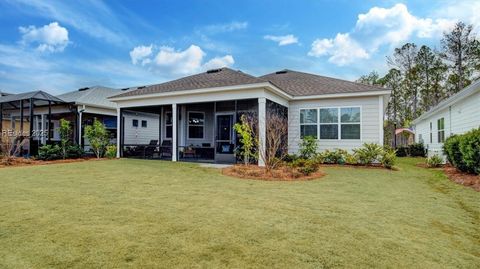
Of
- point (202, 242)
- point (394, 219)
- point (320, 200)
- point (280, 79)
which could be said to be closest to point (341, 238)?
point (394, 219)

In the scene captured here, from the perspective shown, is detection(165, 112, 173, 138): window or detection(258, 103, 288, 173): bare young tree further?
detection(165, 112, 173, 138): window

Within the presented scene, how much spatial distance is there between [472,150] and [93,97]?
20.0m

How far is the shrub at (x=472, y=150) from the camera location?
8.17 m

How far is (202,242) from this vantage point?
3.26m

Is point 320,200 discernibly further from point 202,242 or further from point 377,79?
point 377,79

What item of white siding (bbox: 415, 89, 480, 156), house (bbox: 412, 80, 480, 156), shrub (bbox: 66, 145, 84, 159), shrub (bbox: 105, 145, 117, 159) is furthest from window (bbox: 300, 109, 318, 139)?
shrub (bbox: 66, 145, 84, 159)

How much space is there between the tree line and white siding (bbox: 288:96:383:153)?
1663 cm

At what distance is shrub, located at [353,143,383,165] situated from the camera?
11.3 m

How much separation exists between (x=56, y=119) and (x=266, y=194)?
22144 millimetres

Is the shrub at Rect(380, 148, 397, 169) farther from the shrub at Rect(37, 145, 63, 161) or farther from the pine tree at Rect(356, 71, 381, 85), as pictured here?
the pine tree at Rect(356, 71, 381, 85)

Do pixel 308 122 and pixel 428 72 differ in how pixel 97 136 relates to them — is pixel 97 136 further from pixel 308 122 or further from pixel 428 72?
pixel 428 72

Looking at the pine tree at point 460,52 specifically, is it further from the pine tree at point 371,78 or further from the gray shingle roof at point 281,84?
the gray shingle roof at point 281,84

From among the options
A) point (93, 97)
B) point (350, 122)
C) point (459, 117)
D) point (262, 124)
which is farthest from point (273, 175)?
point (93, 97)

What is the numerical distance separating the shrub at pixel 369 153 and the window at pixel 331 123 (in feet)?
3.11
